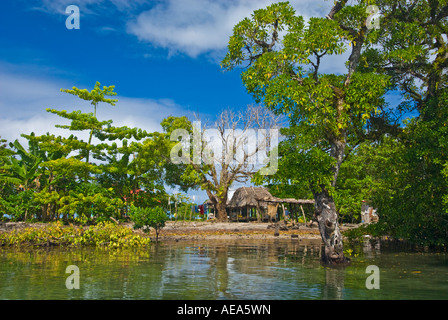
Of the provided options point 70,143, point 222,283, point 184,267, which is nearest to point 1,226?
point 70,143

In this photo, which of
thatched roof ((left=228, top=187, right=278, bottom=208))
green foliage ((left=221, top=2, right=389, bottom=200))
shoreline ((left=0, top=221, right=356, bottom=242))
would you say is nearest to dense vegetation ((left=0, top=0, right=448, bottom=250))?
green foliage ((left=221, top=2, right=389, bottom=200))

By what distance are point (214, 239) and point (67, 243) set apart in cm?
1019

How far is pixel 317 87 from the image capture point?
44.9 ft

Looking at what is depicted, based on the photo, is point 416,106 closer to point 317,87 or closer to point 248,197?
point 317,87

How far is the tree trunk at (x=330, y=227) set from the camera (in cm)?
1439

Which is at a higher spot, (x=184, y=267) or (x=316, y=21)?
(x=316, y=21)

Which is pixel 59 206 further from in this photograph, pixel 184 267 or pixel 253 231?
pixel 184 267

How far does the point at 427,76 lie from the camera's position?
17812mm

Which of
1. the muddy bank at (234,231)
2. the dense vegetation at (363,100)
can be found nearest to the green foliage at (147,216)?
the dense vegetation at (363,100)

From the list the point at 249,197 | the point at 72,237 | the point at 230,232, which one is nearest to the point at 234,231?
the point at 230,232

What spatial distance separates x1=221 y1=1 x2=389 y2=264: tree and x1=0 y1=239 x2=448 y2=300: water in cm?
250

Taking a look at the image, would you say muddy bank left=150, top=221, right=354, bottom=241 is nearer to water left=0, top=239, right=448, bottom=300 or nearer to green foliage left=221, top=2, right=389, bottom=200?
water left=0, top=239, right=448, bottom=300

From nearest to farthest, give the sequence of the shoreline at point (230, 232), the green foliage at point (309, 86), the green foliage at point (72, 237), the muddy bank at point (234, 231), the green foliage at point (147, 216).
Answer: the green foliage at point (309, 86), the green foliage at point (72, 237), the green foliage at point (147, 216), the shoreline at point (230, 232), the muddy bank at point (234, 231)

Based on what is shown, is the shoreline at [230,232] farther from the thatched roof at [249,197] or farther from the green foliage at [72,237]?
the thatched roof at [249,197]
